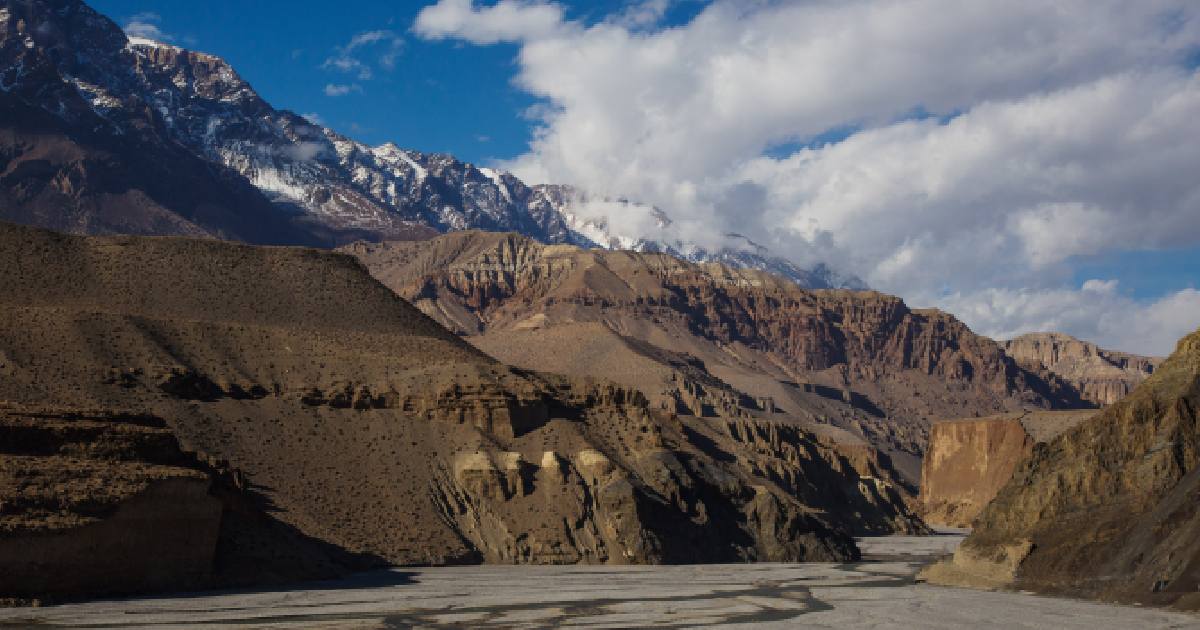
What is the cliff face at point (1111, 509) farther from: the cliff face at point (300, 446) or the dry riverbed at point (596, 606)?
the cliff face at point (300, 446)

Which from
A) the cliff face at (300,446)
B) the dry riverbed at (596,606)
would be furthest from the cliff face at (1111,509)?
the cliff face at (300,446)

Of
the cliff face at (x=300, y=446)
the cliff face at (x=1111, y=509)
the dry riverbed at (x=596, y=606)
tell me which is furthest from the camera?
the cliff face at (x=300, y=446)

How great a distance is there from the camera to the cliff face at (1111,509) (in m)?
58.3

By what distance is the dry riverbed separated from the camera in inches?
2030

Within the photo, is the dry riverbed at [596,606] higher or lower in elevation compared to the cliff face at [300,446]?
lower

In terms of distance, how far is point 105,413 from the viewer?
64.4 metres

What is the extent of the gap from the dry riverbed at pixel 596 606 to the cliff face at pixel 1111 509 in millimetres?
2494

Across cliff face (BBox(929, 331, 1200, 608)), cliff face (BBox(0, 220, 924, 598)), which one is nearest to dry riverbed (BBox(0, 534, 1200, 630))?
cliff face (BBox(929, 331, 1200, 608))

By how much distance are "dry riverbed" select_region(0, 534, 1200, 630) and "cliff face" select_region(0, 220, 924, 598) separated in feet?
15.0

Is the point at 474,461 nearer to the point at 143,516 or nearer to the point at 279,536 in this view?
the point at 279,536

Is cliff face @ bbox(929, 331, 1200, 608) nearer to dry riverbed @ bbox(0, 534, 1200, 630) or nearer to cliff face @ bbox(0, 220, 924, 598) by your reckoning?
dry riverbed @ bbox(0, 534, 1200, 630)

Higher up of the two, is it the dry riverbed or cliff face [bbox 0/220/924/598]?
cliff face [bbox 0/220/924/598]

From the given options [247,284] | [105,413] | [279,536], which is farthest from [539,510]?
[247,284]

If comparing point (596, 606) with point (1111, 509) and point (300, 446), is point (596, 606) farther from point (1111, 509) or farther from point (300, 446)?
point (300, 446)
